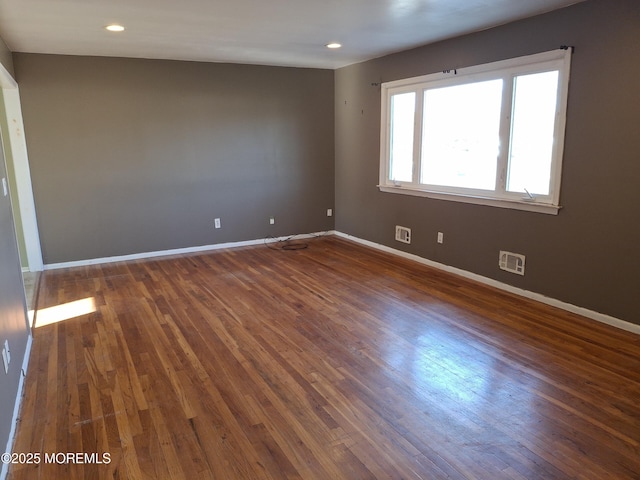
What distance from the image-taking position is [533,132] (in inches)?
151

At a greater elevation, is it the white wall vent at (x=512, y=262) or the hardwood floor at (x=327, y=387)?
the white wall vent at (x=512, y=262)

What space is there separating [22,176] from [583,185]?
5.52 meters

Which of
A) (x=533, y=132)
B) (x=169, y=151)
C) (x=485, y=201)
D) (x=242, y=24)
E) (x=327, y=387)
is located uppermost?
Answer: (x=242, y=24)

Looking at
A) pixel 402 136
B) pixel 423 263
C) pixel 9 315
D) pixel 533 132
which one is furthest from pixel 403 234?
pixel 9 315

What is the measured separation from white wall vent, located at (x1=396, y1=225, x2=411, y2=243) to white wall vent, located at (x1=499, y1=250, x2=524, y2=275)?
134cm

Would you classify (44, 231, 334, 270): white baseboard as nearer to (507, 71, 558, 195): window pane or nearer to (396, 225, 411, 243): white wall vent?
(396, 225, 411, 243): white wall vent

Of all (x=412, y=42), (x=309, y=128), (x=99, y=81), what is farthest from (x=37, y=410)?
(x=309, y=128)

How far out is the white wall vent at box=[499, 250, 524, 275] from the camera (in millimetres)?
4043

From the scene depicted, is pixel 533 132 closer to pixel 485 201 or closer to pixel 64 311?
pixel 485 201

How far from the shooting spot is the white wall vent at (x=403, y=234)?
5359mm

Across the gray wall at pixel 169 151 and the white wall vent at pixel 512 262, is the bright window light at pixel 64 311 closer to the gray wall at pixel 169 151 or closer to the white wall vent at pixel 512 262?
the gray wall at pixel 169 151

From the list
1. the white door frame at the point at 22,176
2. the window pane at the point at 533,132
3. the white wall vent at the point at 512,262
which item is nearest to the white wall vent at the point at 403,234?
the white wall vent at the point at 512,262

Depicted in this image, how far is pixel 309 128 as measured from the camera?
6.37 meters

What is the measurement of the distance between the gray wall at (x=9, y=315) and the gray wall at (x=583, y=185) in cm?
390
